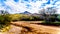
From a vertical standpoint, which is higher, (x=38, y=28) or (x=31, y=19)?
(x=31, y=19)

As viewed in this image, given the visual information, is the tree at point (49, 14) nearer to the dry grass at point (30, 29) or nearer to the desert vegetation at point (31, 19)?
the desert vegetation at point (31, 19)

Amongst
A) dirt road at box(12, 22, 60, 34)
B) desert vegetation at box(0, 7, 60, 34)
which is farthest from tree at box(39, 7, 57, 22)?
dirt road at box(12, 22, 60, 34)

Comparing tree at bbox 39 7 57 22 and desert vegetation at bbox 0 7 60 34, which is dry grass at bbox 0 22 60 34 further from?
tree at bbox 39 7 57 22

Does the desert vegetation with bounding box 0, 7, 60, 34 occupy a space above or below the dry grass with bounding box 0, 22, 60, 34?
above

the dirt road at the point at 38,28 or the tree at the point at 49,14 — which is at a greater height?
the tree at the point at 49,14

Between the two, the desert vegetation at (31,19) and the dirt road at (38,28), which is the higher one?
the desert vegetation at (31,19)

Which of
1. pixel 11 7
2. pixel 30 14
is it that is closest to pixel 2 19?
pixel 11 7

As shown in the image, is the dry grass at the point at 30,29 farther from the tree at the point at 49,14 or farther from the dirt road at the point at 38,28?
the tree at the point at 49,14

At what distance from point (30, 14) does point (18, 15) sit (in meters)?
0.19

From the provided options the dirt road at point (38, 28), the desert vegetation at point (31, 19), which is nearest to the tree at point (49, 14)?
the desert vegetation at point (31, 19)

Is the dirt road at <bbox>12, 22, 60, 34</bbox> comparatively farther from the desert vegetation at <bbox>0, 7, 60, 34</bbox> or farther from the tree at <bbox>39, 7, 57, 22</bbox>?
the tree at <bbox>39, 7, 57, 22</bbox>

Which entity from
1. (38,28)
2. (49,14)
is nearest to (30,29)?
(38,28)

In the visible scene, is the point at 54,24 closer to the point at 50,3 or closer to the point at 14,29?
the point at 50,3

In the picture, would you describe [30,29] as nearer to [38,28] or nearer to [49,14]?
[38,28]
